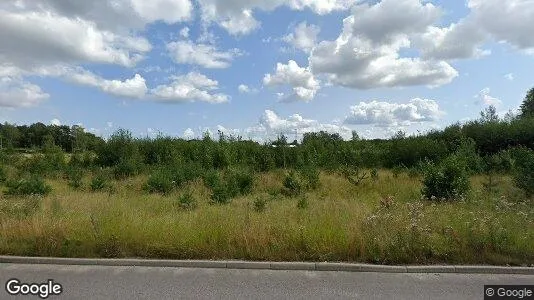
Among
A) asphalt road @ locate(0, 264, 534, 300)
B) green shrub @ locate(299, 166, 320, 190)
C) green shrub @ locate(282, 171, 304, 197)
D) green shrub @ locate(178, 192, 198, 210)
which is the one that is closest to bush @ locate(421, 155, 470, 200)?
green shrub @ locate(282, 171, 304, 197)

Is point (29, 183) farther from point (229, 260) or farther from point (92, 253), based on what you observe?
point (229, 260)

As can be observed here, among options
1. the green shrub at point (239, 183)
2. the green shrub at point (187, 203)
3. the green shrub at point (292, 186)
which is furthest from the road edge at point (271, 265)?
the green shrub at point (292, 186)

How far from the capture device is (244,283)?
18.0 ft

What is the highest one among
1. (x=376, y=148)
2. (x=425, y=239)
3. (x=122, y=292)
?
(x=376, y=148)

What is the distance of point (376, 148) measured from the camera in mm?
27047

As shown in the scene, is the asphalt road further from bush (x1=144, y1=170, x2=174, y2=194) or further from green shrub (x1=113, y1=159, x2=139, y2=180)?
green shrub (x1=113, y1=159, x2=139, y2=180)

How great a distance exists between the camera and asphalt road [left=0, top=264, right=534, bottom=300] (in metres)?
5.08

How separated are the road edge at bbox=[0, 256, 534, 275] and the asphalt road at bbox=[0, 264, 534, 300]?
13 centimetres

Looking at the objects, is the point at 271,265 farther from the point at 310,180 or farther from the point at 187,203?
the point at 310,180

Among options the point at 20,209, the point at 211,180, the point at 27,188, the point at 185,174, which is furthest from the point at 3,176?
the point at 20,209

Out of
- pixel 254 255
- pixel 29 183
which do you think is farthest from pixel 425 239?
pixel 29 183

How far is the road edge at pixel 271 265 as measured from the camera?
19.2 feet

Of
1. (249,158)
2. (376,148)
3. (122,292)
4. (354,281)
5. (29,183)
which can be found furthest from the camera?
(376,148)

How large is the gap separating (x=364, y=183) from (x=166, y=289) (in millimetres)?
12716
